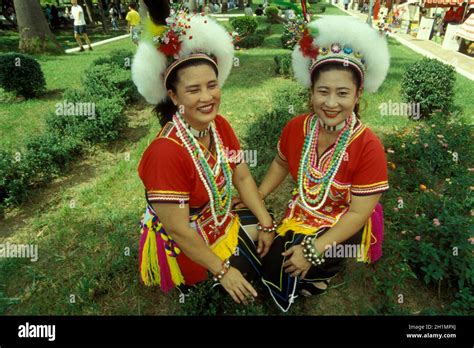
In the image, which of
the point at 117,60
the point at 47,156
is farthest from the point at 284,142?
the point at 117,60

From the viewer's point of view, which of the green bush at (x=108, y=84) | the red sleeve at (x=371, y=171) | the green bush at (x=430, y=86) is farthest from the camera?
the green bush at (x=108, y=84)

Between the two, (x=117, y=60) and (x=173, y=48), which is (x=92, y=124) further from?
(x=117, y=60)

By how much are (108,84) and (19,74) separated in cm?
233

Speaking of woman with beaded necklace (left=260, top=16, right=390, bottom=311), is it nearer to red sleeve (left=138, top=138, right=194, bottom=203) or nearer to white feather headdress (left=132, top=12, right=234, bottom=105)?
white feather headdress (left=132, top=12, right=234, bottom=105)

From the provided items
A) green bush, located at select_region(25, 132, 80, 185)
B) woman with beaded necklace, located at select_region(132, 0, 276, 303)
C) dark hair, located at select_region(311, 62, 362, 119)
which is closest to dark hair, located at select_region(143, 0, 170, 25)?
woman with beaded necklace, located at select_region(132, 0, 276, 303)

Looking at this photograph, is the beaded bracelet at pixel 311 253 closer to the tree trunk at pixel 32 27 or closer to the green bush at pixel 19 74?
the green bush at pixel 19 74

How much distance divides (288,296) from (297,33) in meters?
2.14

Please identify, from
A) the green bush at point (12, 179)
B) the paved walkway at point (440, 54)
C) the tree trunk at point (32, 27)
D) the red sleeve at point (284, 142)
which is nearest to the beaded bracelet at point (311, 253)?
the red sleeve at point (284, 142)

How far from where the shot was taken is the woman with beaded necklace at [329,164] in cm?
226

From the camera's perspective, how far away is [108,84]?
750 cm

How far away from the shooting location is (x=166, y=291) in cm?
287

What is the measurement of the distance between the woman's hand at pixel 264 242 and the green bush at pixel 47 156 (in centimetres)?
370

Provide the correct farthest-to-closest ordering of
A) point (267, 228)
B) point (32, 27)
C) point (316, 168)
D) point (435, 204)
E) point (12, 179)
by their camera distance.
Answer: point (32, 27)
point (12, 179)
point (435, 204)
point (267, 228)
point (316, 168)

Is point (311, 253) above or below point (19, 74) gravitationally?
below
